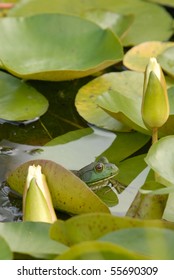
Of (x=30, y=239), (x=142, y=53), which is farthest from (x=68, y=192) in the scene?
(x=142, y=53)

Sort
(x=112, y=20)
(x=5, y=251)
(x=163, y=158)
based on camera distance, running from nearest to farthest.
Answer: (x=5, y=251) → (x=163, y=158) → (x=112, y=20)

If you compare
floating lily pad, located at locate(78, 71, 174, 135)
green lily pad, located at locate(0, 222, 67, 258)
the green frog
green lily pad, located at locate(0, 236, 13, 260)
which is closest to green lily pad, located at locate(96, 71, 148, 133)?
floating lily pad, located at locate(78, 71, 174, 135)

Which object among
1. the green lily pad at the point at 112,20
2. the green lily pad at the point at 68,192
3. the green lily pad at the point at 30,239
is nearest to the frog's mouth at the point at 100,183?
the green lily pad at the point at 68,192

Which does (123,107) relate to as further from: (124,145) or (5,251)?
(5,251)

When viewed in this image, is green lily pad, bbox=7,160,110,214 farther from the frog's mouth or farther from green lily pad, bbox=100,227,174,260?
green lily pad, bbox=100,227,174,260

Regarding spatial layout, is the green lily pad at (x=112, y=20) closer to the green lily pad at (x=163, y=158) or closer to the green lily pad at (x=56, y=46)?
the green lily pad at (x=56, y=46)

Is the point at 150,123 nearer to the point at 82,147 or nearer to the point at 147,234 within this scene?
the point at 82,147
